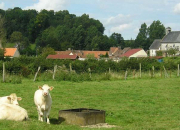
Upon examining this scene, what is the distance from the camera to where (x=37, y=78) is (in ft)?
109

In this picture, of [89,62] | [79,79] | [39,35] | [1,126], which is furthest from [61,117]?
[39,35]

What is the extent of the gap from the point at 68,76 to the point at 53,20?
144538 mm

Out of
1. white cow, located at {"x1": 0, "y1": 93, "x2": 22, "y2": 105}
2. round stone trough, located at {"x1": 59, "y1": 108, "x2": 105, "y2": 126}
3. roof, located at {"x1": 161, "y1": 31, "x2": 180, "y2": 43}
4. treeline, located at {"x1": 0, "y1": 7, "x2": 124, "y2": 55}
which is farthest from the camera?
treeline, located at {"x1": 0, "y1": 7, "x2": 124, "y2": 55}

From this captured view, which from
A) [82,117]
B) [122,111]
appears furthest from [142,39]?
[82,117]

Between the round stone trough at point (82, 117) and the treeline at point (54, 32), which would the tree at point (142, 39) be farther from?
the round stone trough at point (82, 117)

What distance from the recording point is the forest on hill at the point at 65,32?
13888cm

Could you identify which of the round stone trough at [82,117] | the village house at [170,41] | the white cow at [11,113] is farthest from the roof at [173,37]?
the white cow at [11,113]

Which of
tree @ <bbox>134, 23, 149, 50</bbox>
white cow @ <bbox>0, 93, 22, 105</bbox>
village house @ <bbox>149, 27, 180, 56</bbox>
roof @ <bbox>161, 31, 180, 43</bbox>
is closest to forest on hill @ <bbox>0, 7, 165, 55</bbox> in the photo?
tree @ <bbox>134, 23, 149, 50</bbox>

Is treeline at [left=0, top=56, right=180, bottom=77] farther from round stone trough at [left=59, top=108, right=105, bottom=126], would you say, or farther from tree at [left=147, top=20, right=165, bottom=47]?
tree at [left=147, top=20, right=165, bottom=47]

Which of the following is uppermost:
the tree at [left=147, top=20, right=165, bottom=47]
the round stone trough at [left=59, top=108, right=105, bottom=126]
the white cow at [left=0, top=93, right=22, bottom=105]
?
the tree at [left=147, top=20, right=165, bottom=47]

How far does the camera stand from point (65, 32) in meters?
150

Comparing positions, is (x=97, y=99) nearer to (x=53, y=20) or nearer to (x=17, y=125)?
(x=17, y=125)

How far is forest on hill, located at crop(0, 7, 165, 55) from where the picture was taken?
139 meters

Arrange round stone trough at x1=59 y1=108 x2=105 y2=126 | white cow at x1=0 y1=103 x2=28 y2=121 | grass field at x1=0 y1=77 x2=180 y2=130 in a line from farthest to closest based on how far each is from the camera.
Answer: round stone trough at x1=59 y1=108 x2=105 y2=126, white cow at x1=0 y1=103 x2=28 y2=121, grass field at x1=0 y1=77 x2=180 y2=130
